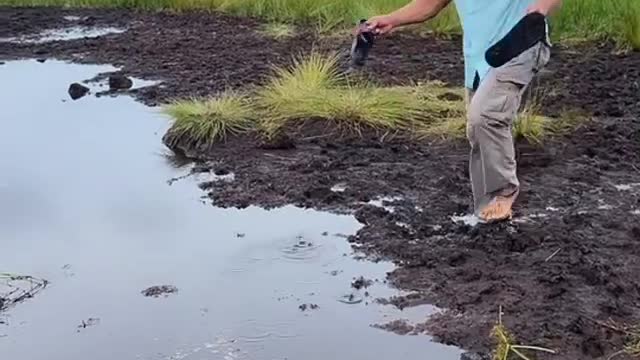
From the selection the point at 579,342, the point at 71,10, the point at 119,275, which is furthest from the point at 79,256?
the point at 71,10

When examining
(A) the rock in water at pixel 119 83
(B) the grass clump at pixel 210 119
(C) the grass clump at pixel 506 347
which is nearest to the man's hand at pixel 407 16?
(C) the grass clump at pixel 506 347

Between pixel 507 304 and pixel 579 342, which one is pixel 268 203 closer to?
pixel 507 304

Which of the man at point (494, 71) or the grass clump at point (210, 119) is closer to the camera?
the man at point (494, 71)

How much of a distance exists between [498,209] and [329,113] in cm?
221

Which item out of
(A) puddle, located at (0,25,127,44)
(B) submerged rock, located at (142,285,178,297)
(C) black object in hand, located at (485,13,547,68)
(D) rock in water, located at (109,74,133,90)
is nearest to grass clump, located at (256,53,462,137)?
(D) rock in water, located at (109,74,133,90)

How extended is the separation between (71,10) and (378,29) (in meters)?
9.83

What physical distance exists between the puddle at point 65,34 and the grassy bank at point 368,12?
1.60 m

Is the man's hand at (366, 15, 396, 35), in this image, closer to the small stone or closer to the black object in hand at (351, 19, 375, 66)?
the black object in hand at (351, 19, 375, 66)

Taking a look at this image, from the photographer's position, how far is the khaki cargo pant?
4.88m

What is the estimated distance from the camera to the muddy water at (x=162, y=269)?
4062 millimetres

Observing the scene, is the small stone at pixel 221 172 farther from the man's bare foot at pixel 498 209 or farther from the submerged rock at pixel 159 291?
the submerged rock at pixel 159 291

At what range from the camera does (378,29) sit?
5102 millimetres

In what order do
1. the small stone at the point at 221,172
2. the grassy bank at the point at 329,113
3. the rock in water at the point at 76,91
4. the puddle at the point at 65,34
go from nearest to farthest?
1. the small stone at the point at 221,172
2. the grassy bank at the point at 329,113
3. the rock in water at the point at 76,91
4. the puddle at the point at 65,34

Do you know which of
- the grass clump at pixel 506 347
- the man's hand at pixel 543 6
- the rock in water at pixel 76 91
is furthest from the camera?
the rock in water at pixel 76 91
